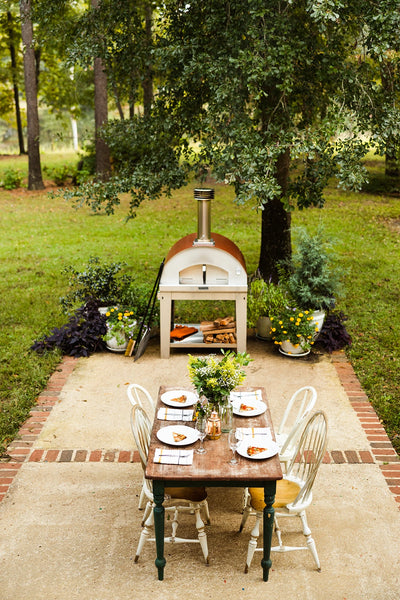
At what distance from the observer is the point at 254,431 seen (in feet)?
15.7

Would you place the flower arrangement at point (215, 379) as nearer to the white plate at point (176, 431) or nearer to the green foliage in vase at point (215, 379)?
the green foliage in vase at point (215, 379)

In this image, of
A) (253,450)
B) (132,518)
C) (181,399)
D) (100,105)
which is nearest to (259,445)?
(253,450)

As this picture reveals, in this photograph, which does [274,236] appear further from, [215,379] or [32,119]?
[32,119]

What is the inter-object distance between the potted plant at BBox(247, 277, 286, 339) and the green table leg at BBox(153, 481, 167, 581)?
4.62 m

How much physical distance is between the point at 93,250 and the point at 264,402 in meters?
8.92

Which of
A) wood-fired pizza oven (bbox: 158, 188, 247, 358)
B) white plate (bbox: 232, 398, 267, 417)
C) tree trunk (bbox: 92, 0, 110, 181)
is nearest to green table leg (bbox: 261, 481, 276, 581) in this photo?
white plate (bbox: 232, 398, 267, 417)

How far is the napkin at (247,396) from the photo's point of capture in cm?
533

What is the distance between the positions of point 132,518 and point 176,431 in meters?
0.93

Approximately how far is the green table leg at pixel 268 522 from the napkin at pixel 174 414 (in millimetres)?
982

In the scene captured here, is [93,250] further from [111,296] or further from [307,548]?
[307,548]

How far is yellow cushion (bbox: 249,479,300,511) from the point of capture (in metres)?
4.57

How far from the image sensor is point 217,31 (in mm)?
7520

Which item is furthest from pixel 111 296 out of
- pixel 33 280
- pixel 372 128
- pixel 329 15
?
pixel 329 15

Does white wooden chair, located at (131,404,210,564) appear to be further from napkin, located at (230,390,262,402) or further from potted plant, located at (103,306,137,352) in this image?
potted plant, located at (103,306,137,352)
